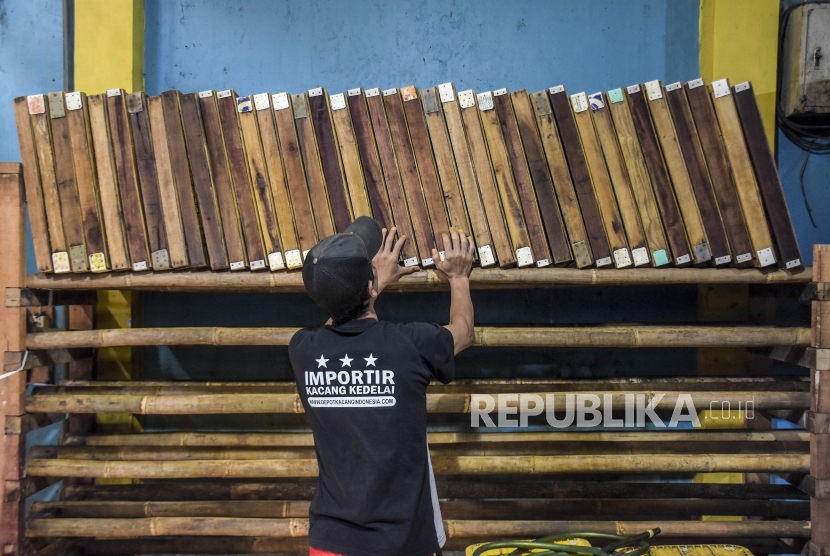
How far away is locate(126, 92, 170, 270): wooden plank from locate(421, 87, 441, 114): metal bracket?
1207 mm

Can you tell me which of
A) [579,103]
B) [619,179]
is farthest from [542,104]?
[619,179]

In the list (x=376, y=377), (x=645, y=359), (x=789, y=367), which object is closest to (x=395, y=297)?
(x=376, y=377)

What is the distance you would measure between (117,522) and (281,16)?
2705 millimetres

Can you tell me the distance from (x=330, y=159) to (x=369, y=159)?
0.56 feet

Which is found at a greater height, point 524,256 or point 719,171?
point 719,171

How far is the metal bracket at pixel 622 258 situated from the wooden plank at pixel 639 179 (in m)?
0.11

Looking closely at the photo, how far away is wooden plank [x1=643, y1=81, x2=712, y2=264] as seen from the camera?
1.95m

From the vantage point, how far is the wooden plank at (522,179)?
6.42 feet

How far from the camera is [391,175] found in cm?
198

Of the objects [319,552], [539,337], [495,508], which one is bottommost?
[495,508]

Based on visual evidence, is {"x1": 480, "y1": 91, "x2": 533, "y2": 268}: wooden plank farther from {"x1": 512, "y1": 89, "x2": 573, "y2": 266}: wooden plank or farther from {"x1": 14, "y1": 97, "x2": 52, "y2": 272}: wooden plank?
{"x1": 14, "y1": 97, "x2": 52, "y2": 272}: wooden plank

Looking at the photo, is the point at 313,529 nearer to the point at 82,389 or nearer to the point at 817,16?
the point at 82,389

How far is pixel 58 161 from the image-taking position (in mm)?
1989

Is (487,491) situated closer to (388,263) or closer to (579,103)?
(388,263)
